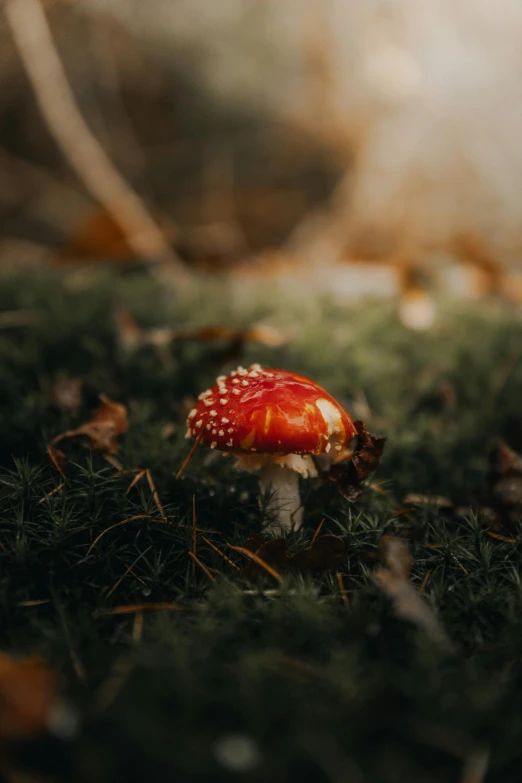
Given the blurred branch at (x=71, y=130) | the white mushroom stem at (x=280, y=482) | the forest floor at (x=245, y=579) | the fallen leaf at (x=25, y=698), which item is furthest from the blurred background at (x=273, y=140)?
the fallen leaf at (x=25, y=698)

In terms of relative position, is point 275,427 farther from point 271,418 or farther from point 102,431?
point 102,431

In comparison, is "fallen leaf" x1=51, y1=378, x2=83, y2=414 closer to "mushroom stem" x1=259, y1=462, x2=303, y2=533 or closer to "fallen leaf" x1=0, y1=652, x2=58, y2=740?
"mushroom stem" x1=259, y1=462, x2=303, y2=533

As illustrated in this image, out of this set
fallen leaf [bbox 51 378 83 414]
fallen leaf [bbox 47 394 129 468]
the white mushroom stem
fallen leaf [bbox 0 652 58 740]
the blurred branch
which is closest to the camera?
fallen leaf [bbox 0 652 58 740]

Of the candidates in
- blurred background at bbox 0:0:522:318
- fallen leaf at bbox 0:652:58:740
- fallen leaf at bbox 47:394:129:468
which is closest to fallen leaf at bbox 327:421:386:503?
fallen leaf at bbox 47:394:129:468

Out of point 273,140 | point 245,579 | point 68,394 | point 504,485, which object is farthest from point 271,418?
point 273,140

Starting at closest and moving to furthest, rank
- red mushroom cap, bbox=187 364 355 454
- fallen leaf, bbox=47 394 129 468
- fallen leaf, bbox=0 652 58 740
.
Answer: fallen leaf, bbox=0 652 58 740 < red mushroom cap, bbox=187 364 355 454 < fallen leaf, bbox=47 394 129 468

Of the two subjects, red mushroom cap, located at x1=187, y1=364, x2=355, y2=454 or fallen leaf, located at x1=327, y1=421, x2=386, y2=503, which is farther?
fallen leaf, located at x1=327, y1=421, x2=386, y2=503
